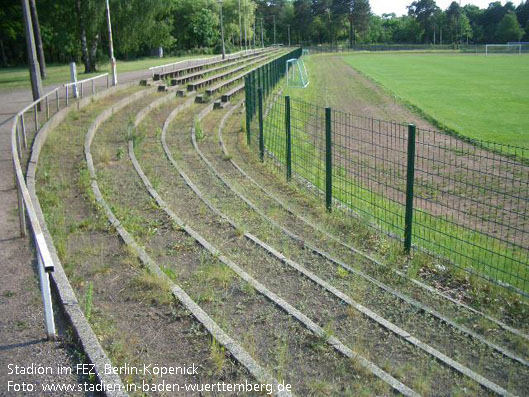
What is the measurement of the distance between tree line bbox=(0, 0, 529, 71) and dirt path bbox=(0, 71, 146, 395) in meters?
30.1

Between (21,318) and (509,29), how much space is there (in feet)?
472

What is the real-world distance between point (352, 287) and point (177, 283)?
2.06 metres

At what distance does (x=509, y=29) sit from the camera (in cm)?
13262

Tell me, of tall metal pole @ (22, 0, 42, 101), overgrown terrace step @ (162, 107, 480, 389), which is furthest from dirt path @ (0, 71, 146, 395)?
tall metal pole @ (22, 0, 42, 101)

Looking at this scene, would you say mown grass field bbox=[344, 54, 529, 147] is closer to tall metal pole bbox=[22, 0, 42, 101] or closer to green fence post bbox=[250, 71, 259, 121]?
green fence post bbox=[250, 71, 259, 121]

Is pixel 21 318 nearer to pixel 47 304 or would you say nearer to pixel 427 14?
pixel 47 304

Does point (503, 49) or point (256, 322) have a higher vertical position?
point (256, 322)

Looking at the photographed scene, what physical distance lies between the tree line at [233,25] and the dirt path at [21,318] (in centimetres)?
3007

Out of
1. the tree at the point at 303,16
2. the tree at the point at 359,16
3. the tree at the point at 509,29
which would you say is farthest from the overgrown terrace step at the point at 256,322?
the tree at the point at 303,16

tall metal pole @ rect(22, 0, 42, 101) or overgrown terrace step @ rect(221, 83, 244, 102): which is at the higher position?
tall metal pole @ rect(22, 0, 42, 101)

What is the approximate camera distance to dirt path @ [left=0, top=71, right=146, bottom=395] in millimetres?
4801

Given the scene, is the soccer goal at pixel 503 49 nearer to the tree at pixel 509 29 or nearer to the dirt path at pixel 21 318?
the tree at pixel 509 29

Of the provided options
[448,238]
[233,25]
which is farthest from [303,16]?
[448,238]

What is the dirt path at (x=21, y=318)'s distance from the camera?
4.80 m
